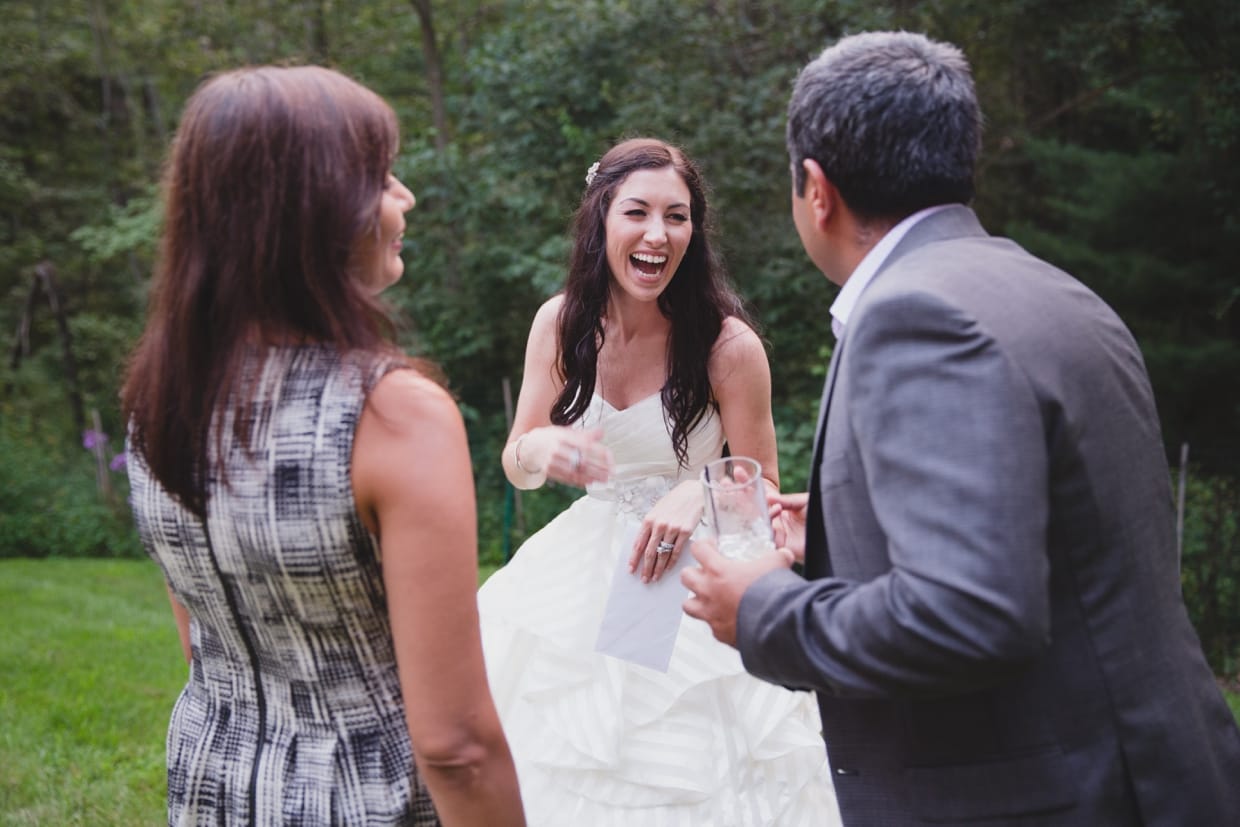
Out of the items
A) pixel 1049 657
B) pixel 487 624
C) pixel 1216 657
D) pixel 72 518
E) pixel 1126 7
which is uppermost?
pixel 1126 7

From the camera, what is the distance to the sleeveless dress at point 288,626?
155 centimetres

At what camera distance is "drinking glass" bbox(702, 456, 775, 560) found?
1.87 m

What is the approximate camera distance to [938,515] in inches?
55.3

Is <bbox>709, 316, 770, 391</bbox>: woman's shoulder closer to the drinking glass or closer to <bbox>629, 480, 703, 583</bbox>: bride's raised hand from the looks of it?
<bbox>629, 480, 703, 583</bbox>: bride's raised hand

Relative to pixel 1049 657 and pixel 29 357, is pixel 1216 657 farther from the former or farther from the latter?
pixel 29 357

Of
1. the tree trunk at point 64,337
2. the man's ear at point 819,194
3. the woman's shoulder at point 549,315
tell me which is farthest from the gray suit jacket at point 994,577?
the tree trunk at point 64,337

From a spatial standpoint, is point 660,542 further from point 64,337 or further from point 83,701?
point 64,337

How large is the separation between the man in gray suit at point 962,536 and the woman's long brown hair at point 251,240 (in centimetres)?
69

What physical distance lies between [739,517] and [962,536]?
0.55 m

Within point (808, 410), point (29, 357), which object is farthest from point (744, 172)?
point (29, 357)

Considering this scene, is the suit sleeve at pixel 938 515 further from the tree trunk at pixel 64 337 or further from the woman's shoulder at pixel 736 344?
the tree trunk at pixel 64 337

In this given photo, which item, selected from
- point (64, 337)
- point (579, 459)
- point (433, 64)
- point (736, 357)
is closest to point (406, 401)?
point (579, 459)

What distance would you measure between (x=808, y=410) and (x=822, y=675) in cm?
716

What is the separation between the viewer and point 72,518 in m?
11.8
